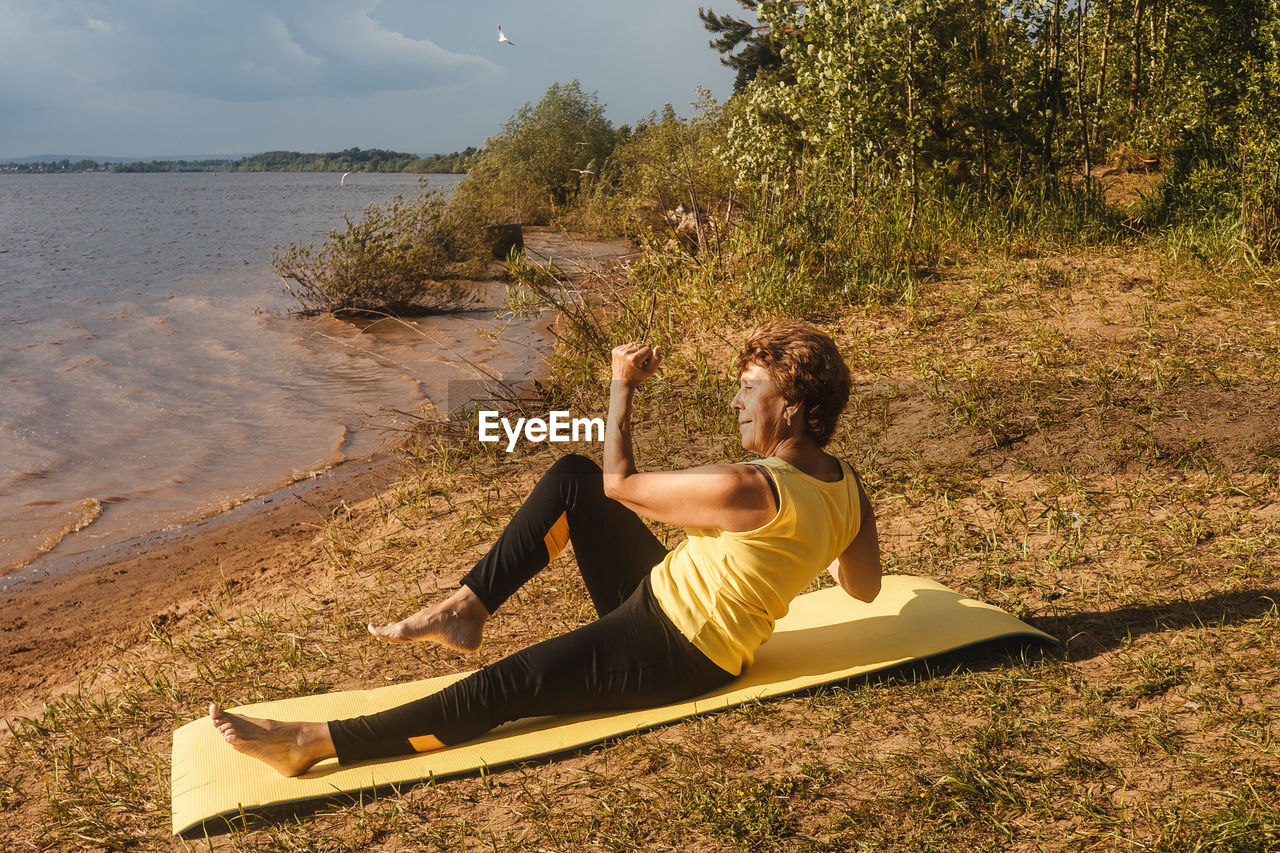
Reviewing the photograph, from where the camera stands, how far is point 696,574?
284cm

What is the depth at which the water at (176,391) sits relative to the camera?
7.18 metres

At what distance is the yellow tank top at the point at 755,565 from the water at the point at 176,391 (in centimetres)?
361

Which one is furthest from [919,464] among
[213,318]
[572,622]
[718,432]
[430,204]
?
[213,318]

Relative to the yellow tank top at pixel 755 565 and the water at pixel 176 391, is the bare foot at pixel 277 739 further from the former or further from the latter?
the water at pixel 176 391

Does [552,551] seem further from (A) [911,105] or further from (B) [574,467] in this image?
(A) [911,105]

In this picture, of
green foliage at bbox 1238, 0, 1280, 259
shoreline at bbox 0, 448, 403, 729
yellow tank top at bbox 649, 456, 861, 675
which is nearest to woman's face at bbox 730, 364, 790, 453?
yellow tank top at bbox 649, 456, 861, 675

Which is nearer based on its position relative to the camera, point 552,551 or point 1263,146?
point 552,551

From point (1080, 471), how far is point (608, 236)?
17785 millimetres

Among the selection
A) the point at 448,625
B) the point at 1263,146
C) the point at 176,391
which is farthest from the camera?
the point at 176,391

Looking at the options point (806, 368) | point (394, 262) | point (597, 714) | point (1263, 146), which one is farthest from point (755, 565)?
point (394, 262)

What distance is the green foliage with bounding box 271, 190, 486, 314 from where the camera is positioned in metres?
14.0

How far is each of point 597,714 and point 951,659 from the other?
1.21 meters

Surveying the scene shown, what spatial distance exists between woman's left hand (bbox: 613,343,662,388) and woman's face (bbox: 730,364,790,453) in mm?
276

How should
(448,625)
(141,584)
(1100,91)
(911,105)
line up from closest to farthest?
(448,625) → (141,584) → (911,105) → (1100,91)
